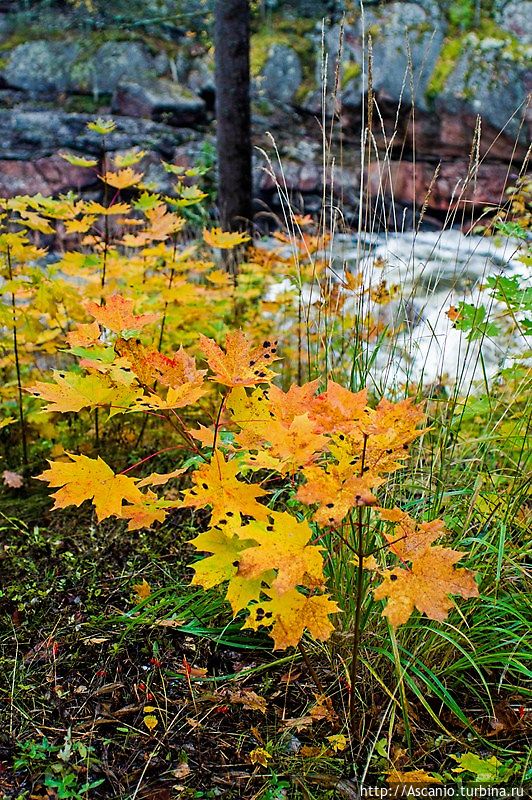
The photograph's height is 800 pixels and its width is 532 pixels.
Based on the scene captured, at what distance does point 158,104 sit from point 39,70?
2235mm

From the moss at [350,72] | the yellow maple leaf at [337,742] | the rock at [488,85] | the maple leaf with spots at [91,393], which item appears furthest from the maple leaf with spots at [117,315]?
A: the moss at [350,72]

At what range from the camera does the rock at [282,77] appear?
9.30m

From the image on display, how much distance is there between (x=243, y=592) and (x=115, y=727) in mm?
442

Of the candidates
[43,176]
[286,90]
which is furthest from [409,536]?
[286,90]

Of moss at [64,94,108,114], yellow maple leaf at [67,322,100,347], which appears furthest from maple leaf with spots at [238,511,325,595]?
moss at [64,94,108,114]

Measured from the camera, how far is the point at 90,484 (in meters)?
1.06

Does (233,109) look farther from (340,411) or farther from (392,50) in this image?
(392,50)

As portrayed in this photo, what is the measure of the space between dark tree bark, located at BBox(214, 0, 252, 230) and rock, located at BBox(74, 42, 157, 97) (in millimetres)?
5940

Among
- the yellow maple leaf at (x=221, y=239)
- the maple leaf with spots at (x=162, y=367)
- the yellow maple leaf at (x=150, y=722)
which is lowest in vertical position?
the yellow maple leaf at (x=150, y=722)

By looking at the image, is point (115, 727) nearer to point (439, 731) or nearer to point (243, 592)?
point (243, 592)

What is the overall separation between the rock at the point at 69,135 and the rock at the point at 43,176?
29cm

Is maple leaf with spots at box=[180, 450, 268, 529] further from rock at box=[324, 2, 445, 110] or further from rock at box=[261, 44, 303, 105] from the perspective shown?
rock at box=[261, 44, 303, 105]

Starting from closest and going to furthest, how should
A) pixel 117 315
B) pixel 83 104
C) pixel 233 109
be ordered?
pixel 117 315, pixel 233 109, pixel 83 104

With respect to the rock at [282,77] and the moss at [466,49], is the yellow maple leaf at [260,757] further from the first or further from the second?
the rock at [282,77]
